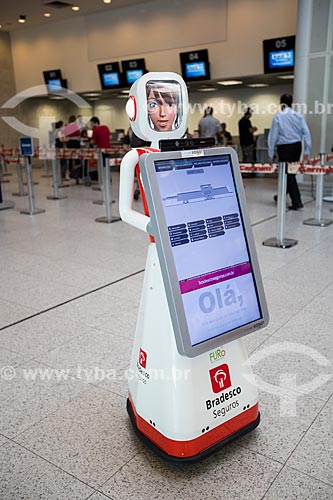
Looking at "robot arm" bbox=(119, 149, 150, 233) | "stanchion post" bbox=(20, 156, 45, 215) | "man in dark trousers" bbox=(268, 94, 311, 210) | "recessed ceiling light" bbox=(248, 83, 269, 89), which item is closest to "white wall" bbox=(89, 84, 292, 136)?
"recessed ceiling light" bbox=(248, 83, 269, 89)

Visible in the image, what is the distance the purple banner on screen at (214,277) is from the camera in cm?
170

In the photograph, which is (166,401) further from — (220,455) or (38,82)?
(38,82)

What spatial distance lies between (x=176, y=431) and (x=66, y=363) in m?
1.13

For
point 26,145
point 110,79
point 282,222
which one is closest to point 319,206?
point 282,222

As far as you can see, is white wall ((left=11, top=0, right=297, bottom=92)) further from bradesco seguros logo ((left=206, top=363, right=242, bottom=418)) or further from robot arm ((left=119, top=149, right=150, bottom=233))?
bradesco seguros logo ((left=206, top=363, right=242, bottom=418))

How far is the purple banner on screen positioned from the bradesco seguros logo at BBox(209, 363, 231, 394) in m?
0.38

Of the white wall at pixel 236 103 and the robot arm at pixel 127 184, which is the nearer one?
the robot arm at pixel 127 184

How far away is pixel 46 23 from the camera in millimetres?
14727

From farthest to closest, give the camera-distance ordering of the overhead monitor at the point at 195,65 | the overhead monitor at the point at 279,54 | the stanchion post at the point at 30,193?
the overhead monitor at the point at 195,65, the overhead monitor at the point at 279,54, the stanchion post at the point at 30,193

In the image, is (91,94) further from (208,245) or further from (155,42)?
(208,245)

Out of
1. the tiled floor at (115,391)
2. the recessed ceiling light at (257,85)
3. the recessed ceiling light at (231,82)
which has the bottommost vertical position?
the tiled floor at (115,391)

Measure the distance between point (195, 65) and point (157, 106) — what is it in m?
10.4

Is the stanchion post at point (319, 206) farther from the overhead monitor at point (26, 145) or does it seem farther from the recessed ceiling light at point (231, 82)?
the recessed ceiling light at point (231, 82)

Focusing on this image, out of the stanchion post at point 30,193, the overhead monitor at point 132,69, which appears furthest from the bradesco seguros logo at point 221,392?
the overhead monitor at point 132,69
